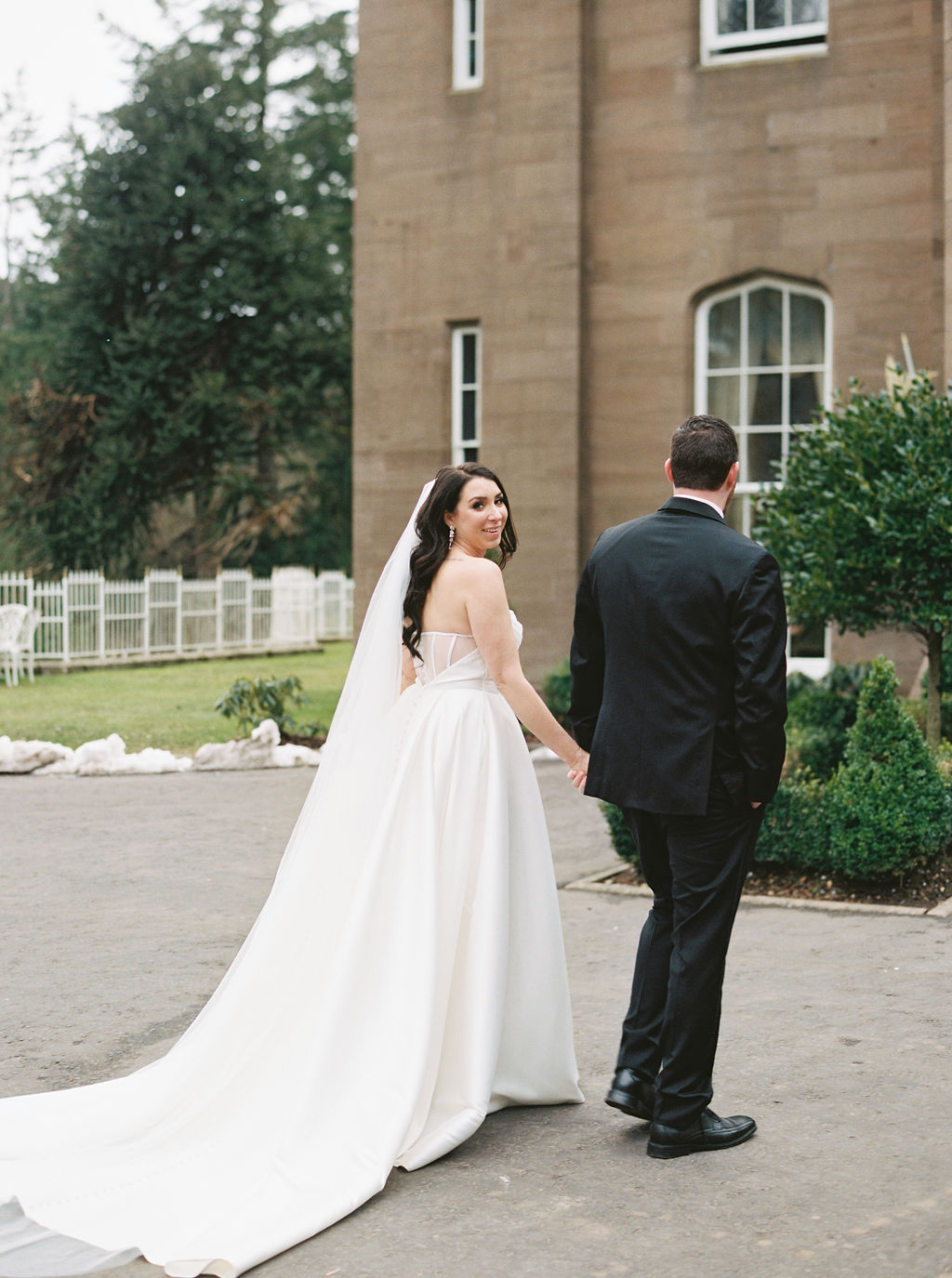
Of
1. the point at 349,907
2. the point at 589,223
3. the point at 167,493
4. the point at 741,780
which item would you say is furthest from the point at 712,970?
the point at 167,493

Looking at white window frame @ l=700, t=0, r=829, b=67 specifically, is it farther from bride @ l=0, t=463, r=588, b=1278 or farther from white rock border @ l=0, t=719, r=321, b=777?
bride @ l=0, t=463, r=588, b=1278

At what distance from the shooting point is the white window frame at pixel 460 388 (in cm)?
1558

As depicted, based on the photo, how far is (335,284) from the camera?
33250 millimetres

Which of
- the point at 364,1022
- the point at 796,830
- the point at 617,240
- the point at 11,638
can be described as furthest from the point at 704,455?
the point at 11,638

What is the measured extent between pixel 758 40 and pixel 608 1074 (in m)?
12.2

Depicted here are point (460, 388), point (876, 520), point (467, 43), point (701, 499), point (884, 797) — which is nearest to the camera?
point (701, 499)

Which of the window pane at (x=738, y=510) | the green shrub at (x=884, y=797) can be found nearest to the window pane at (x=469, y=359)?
the window pane at (x=738, y=510)

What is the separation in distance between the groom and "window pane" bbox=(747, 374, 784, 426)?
10674 millimetres

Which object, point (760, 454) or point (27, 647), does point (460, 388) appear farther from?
point (27, 647)

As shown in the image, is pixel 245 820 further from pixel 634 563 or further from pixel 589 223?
pixel 589 223

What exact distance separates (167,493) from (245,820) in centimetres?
2160

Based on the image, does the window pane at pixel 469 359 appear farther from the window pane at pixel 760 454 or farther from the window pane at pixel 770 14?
the window pane at pixel 770 14

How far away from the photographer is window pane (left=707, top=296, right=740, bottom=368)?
14.7m

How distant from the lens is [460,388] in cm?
1569
